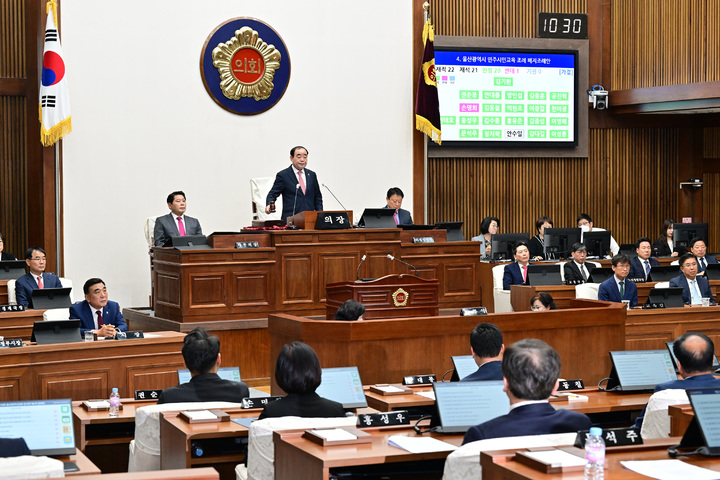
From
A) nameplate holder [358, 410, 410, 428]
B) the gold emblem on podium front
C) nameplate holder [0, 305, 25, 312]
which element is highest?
the gold emblem on podium front

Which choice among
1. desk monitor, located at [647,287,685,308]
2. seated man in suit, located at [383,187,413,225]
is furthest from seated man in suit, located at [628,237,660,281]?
seated man in suit, located at [383,187,413,225]

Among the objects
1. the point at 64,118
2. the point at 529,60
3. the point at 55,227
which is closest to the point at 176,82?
the point at 64,118

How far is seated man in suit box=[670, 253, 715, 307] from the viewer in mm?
9031

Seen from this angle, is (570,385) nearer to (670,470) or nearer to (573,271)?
(670,470)

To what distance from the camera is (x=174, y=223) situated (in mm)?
9633

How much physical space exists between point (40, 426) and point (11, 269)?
565 cm

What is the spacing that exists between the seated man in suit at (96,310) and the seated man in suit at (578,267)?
179 inches

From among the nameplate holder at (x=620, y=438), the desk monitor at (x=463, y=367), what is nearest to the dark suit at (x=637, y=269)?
the desk monitor at (x=463, y=367)

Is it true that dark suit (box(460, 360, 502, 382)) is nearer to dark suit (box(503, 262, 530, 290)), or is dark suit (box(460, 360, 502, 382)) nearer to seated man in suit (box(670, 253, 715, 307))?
seated man in suit (box(670, 253, 715, 307))

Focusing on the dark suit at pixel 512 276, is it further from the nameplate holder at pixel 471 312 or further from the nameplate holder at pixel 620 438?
the nameplate holder at pixel 620 438

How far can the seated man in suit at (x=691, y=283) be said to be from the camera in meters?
9.03

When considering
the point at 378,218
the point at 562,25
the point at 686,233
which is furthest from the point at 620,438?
the point at 562,25

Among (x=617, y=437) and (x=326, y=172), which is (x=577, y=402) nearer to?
(x=617, y=437)

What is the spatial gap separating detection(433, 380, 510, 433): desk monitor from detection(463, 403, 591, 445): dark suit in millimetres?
685
